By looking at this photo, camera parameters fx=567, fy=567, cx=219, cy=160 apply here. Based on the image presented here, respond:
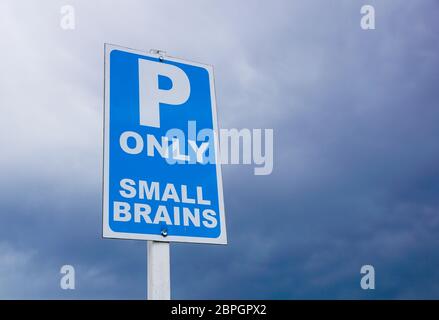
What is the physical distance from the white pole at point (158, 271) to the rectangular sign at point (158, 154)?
9 cm

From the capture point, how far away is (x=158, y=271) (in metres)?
4.62

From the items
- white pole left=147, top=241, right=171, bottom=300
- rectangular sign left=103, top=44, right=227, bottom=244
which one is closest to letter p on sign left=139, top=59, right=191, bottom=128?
rectangular sign left=103, top=44, right=227, bottom=244

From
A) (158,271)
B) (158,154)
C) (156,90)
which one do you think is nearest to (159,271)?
(158,271)

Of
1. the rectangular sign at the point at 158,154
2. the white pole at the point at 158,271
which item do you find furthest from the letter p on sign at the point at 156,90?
the white pole at the point at 158,271

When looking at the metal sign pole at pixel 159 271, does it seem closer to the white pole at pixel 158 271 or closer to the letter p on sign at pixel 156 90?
the white pole at pixel 158 271

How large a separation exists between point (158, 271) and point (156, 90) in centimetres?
161

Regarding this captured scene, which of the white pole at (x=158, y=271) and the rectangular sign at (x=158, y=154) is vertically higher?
the rectangular sign at (x=158, y=154)

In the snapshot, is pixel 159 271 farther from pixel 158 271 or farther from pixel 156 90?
pixel 156 90

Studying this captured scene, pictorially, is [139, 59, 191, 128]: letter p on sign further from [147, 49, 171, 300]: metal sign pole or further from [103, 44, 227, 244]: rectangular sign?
[147, 49, 171, 300]: metal sign pole

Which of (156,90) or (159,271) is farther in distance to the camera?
(156,90)

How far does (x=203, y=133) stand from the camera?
5035 millimetres

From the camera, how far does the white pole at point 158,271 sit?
4566 mm

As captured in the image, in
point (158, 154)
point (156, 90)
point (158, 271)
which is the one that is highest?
point (156, 90)

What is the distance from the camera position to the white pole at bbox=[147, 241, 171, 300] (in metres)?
4.57
